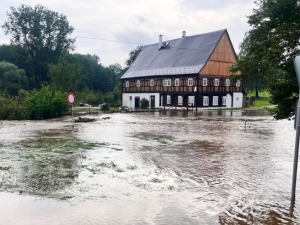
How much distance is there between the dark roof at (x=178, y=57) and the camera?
4250 centimetres

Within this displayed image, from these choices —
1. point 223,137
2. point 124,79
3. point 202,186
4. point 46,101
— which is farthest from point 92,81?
point 202,186

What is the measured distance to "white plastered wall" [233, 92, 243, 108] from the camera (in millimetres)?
45062

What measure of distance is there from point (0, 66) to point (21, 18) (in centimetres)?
995

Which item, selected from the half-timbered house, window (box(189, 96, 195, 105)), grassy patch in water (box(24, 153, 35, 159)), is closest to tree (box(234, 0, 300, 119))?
grassy patch in water (box(24, 153, 35, 159))

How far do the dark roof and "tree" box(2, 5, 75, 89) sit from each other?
54.1 ft

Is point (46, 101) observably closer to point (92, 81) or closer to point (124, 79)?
point (124, 79)

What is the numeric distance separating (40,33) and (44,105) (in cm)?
3350

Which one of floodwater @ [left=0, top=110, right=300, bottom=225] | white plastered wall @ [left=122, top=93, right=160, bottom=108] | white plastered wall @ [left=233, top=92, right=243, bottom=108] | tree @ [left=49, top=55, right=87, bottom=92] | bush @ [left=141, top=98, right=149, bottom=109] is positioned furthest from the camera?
white plastered wall @ [left=122, top=93, right=160, bottom=108]

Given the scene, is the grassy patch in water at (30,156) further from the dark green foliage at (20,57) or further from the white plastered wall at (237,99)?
Answer: the dark green foliage at (20,57)

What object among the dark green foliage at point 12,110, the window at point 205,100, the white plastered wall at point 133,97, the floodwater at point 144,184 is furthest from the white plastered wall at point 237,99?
the floodwater at point 144,184

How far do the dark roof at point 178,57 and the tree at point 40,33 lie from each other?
1649cm

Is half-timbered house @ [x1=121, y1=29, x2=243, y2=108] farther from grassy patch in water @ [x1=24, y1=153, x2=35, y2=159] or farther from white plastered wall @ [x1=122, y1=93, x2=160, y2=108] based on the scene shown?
grassy patch in water @ [x1=24, y1=153, x2=35, y2=159]

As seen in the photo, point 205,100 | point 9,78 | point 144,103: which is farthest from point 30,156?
point 9,78

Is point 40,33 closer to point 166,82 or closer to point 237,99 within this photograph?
point 166,82
